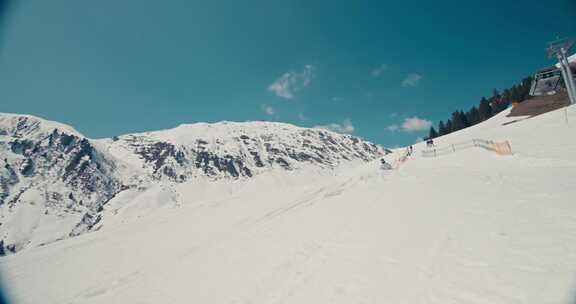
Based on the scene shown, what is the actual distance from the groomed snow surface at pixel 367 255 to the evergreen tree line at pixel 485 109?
87259 millimetres

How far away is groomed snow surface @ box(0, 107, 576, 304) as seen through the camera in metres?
5.74

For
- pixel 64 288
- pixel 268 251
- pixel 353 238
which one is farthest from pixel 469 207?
pixel 64 288

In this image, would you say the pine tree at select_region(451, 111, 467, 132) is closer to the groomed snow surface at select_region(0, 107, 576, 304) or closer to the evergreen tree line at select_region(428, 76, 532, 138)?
the evergreen tree line at select_region(428, 76, 532, 138)

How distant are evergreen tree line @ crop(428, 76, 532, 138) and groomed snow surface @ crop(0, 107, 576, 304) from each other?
87.3 m

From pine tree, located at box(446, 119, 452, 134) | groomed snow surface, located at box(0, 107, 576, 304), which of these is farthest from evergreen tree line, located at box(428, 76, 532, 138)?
groomed snow surface, located at box(0, 107, 576, 304)

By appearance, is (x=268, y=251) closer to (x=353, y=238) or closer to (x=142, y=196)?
(x=353, y=238)

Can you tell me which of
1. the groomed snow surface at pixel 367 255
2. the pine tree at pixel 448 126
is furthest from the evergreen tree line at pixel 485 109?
the groomed snow surface at pixel 367 255

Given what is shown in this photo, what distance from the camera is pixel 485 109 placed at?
90.9m

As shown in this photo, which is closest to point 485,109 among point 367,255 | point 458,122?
point 458,122

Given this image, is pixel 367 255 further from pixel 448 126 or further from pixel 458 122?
pixel 448 126

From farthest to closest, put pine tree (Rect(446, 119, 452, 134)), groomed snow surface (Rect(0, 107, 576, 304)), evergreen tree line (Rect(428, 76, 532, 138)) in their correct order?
pine tree (Rect(446, 119, 452, 134)) < evergreen tree line (Rect(428, 76, 532, 138)) < groomed snow surface (Rect(0, 107, 576, 304))

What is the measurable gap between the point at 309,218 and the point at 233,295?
8.10 meters

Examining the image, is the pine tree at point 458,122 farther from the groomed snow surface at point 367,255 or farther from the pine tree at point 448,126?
the groomed snow surface at point 367,255

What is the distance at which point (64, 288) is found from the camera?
11258 mm
